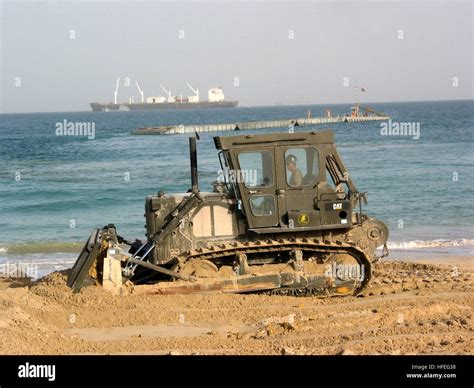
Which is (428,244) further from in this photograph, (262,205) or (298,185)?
(262,205)

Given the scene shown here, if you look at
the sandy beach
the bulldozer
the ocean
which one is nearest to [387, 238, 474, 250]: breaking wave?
the ocean

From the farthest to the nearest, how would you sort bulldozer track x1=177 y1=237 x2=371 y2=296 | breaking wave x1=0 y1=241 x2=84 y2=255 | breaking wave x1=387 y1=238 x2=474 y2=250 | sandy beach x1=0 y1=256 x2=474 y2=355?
breaking wave x1=0 y1=241 x2=84 y2=255, breaking wave x1=387 y1=238 x2=474 y2=250, bulldozer track x1=177 y1=237 x2=371 y2=296, sandy beach x1=0 y1=256 x2=474 y2=355

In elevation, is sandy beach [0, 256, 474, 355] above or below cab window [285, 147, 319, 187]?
below

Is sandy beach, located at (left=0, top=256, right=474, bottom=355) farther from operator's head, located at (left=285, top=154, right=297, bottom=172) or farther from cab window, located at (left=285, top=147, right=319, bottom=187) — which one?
operator's head, located at (left=285, top=154, right=297, bottom=172)

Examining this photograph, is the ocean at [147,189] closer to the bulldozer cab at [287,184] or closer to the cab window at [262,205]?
the bulldozer cab at [287,184]

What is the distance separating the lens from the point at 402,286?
13.6m

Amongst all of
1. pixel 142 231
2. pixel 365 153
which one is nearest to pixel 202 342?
pixel 142 231

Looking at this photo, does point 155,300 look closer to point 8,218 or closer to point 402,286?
point 402,286

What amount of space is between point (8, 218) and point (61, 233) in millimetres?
3992

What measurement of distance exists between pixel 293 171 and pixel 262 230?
1011 mm

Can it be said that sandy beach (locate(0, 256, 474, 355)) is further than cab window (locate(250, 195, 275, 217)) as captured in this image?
No

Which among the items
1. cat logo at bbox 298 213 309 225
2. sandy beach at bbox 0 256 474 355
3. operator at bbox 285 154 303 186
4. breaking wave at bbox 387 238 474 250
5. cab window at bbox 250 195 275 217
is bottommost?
breaking wave at bbox 387 238 474 250

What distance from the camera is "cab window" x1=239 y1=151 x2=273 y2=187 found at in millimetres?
12742

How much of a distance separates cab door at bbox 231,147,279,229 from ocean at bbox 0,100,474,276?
285 inches
